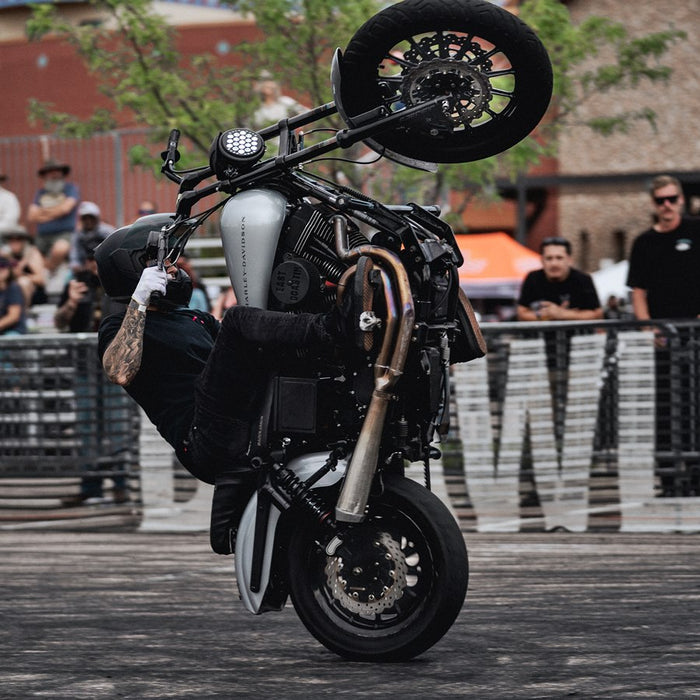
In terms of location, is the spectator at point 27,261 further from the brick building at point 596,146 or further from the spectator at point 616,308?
the brick building at point 596,146

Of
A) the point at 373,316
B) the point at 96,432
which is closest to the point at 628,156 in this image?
the point at 96,432

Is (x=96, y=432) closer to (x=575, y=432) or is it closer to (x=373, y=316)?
(x=575, y=432)

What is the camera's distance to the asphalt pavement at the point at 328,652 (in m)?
5.51

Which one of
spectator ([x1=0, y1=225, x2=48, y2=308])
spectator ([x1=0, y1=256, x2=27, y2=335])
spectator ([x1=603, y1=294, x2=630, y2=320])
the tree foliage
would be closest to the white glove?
the tree foliage

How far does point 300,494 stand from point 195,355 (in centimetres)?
87

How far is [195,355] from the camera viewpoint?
6.54 meters

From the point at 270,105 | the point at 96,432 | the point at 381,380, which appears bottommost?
the point at 96,432

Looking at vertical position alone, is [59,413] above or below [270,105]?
below

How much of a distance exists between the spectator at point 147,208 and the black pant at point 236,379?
8818 millimetres

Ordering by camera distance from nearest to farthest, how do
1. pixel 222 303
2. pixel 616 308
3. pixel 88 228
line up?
1. pixel 222 303
2. pixel 88 228
3. pixel 616 308

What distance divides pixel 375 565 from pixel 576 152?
21071 millimetres

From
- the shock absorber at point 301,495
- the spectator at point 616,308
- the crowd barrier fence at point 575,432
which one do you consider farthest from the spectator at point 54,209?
the shock absorber at point 301,495

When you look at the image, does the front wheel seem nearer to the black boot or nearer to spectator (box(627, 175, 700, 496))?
the black boot

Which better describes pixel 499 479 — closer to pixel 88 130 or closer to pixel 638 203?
pixel 88 130
